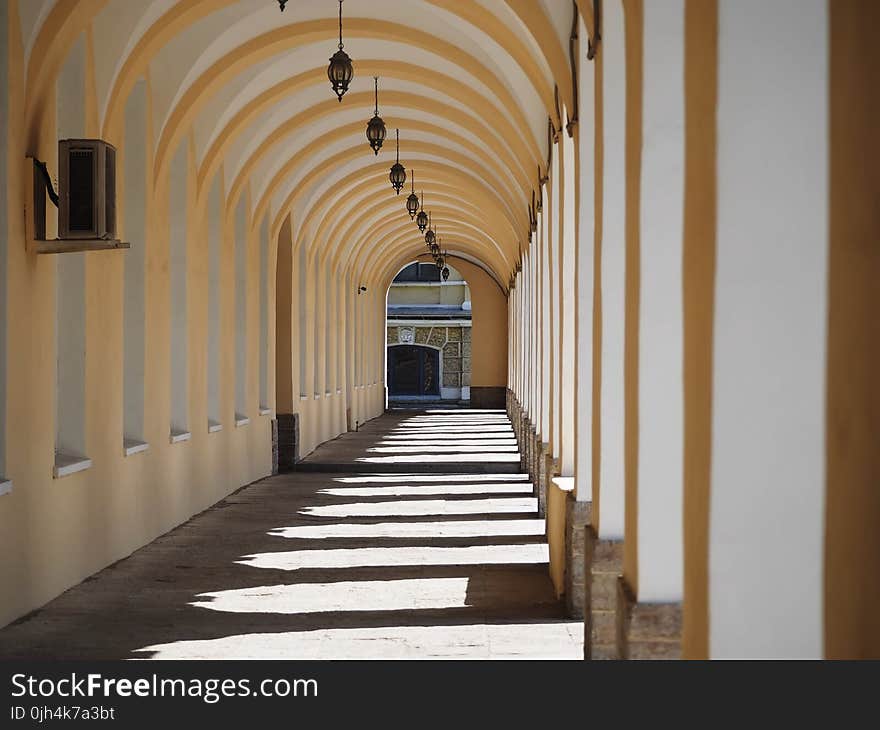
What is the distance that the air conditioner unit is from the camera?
25.2 feet

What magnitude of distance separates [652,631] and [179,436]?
8.26 meters

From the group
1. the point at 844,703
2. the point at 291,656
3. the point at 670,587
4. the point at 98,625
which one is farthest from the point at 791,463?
the point at 98,625

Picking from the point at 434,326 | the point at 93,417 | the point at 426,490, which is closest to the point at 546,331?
the point at 426,490

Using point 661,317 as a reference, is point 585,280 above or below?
above

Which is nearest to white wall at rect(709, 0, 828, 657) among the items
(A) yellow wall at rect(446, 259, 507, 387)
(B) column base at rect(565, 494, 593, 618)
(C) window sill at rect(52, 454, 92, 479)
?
(B) column base at rect(565, 494, 593, 618)

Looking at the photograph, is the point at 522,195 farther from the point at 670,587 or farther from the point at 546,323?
the point at 670,587

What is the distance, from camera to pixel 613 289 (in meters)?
6.05

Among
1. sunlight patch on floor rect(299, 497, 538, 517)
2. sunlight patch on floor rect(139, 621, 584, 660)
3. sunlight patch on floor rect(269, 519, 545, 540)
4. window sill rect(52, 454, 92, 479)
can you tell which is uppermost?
window sill rect(52, 454, 92, 479)

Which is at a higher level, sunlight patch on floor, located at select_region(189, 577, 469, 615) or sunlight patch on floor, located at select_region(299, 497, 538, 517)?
sunlight patch on floor, located at select_region(189, 577, 469, 615)

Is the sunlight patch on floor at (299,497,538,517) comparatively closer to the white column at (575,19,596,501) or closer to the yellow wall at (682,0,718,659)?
the white column at (575,19,596,501)

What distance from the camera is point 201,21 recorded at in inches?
437

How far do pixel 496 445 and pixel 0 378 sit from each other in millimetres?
15513

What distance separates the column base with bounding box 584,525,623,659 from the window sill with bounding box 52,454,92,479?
395cm

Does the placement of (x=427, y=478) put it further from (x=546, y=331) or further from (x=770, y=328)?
(x=770, y=328)
